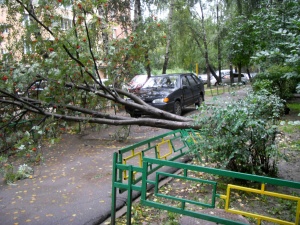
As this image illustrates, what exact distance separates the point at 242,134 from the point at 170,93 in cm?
655

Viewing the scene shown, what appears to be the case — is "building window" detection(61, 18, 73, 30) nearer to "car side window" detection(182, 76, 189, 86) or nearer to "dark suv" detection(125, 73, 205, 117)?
"dark suv" detection(125, 73, 205, 117)

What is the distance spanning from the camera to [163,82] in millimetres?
11992

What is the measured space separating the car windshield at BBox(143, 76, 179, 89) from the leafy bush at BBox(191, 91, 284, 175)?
22.5ft

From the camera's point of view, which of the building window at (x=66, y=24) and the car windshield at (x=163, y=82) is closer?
the building window at (x=66, y=24)

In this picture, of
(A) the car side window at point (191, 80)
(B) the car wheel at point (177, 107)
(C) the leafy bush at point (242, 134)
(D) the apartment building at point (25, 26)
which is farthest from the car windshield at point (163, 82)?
(C) the leafy bush at point (242, 134)

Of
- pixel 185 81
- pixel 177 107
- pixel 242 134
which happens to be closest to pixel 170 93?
pixel 177 107

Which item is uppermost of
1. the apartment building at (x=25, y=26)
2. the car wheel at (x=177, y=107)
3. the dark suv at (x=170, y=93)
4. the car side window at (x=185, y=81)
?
the apartment building at (x=25, y=26)

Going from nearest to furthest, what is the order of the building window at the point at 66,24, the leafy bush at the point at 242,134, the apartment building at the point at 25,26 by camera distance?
1. the leafy bush at the point at 242,134
2. the apartment building at the point at 25,26
3. the building window at the point at 66,24

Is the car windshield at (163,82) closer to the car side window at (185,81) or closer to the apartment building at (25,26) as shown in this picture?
the car side window at (185,81)

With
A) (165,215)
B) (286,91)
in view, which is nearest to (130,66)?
(165,215)

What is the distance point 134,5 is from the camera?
1490 cm

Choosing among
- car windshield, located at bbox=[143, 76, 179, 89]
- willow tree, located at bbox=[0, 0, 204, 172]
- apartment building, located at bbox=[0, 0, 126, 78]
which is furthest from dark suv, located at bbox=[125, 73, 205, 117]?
apartment building, located at bbox=[0, 0, 126, 78]

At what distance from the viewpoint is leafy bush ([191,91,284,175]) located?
4.48 m

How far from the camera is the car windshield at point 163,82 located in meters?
11.8
